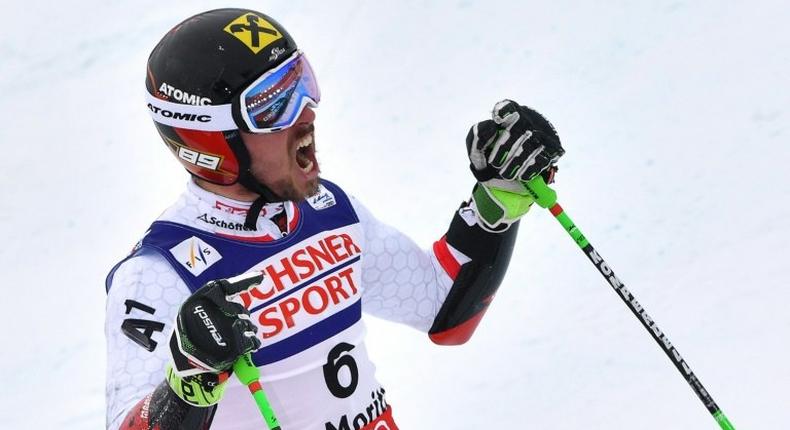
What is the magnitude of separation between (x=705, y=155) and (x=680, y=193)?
275 mm

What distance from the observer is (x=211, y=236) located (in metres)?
3.70

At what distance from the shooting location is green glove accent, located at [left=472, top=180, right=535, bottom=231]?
4098mm

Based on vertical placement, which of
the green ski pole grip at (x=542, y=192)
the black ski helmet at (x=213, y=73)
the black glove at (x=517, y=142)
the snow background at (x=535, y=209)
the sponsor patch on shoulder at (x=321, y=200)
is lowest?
the snow background at (x=535, y=209)

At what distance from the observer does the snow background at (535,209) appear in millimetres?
5223

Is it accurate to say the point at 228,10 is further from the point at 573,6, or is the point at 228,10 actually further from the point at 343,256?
the point at 573,6

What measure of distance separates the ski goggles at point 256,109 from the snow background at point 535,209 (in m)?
1.88

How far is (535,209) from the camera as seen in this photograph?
6133mm

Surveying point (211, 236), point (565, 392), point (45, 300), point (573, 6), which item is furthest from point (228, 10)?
point (573, 6)

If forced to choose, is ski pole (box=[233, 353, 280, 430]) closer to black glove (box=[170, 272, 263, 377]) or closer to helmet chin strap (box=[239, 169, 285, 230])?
black glove (box=[170, 272, 263, 377])

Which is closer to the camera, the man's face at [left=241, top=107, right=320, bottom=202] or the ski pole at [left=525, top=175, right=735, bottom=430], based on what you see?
the man's face at [left=241, top=107, right=320, bottom=202]

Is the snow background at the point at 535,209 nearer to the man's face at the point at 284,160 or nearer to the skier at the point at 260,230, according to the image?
the skier at the point at 260,230

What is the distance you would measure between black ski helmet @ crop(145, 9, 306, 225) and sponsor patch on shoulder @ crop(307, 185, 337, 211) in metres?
0.24

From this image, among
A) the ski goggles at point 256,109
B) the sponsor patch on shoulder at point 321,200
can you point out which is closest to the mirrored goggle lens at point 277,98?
the ski goggles at point 256,109

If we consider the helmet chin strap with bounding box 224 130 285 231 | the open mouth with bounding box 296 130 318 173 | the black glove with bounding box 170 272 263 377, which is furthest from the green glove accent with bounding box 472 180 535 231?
the black glove with bounding box 170 272 263 377
